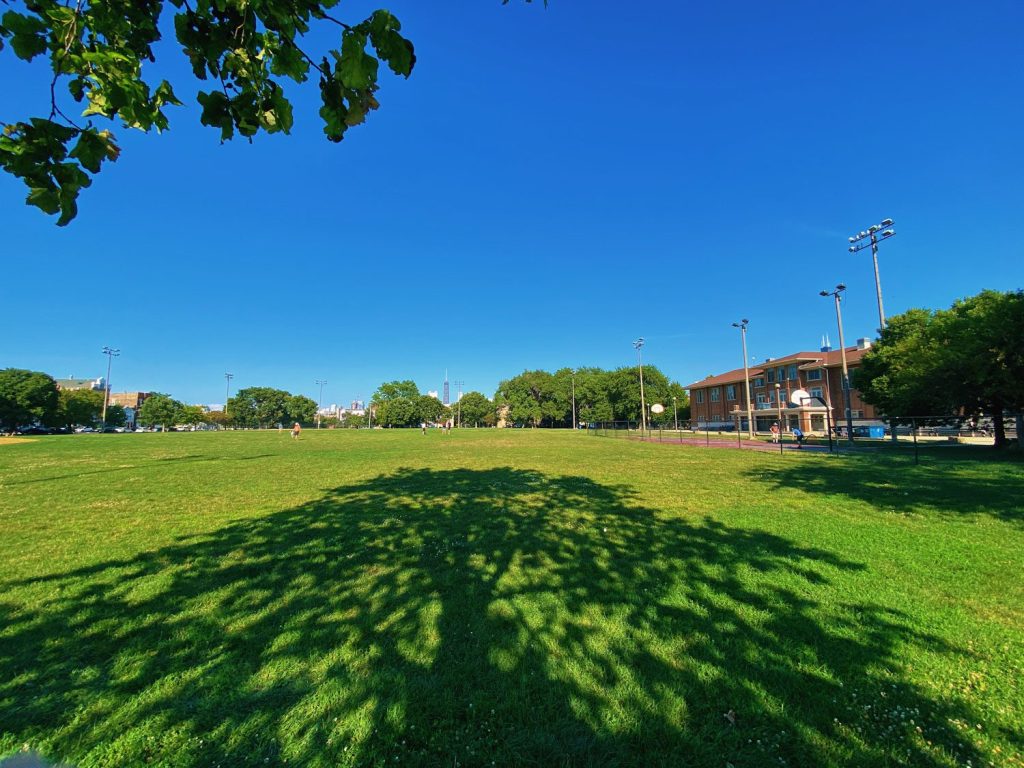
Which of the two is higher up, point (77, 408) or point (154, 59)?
point (77, 408)

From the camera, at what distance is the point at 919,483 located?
1079 centimetres

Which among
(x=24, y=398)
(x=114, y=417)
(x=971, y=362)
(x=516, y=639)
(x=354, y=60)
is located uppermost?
(x=24, y=398)

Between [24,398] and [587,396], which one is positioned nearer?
[24,398]

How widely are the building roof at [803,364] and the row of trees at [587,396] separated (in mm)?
7526

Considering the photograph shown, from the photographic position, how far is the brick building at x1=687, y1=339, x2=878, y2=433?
167ft

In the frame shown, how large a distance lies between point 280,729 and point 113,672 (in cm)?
150

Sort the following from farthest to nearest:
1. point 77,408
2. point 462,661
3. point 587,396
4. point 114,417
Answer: point 114,417, point 587,396, point 77,408, point 462,661

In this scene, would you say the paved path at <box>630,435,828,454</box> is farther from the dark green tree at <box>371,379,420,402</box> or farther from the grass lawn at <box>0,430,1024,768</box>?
the dark green tree at <box>371,379,420,402</box>

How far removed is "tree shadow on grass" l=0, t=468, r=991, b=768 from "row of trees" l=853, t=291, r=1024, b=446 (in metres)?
18.3

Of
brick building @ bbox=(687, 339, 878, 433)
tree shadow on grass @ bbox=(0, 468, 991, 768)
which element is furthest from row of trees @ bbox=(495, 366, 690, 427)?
tree shadow on grass @ bbox=(0, 468, 991, 768)

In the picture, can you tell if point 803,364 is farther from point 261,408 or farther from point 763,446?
point 261,408

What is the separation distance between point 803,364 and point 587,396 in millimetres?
40207

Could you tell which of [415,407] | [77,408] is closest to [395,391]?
[415,407]

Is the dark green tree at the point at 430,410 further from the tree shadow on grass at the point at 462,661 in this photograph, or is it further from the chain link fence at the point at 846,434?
the tree shadow on grass at the point at 462,661
